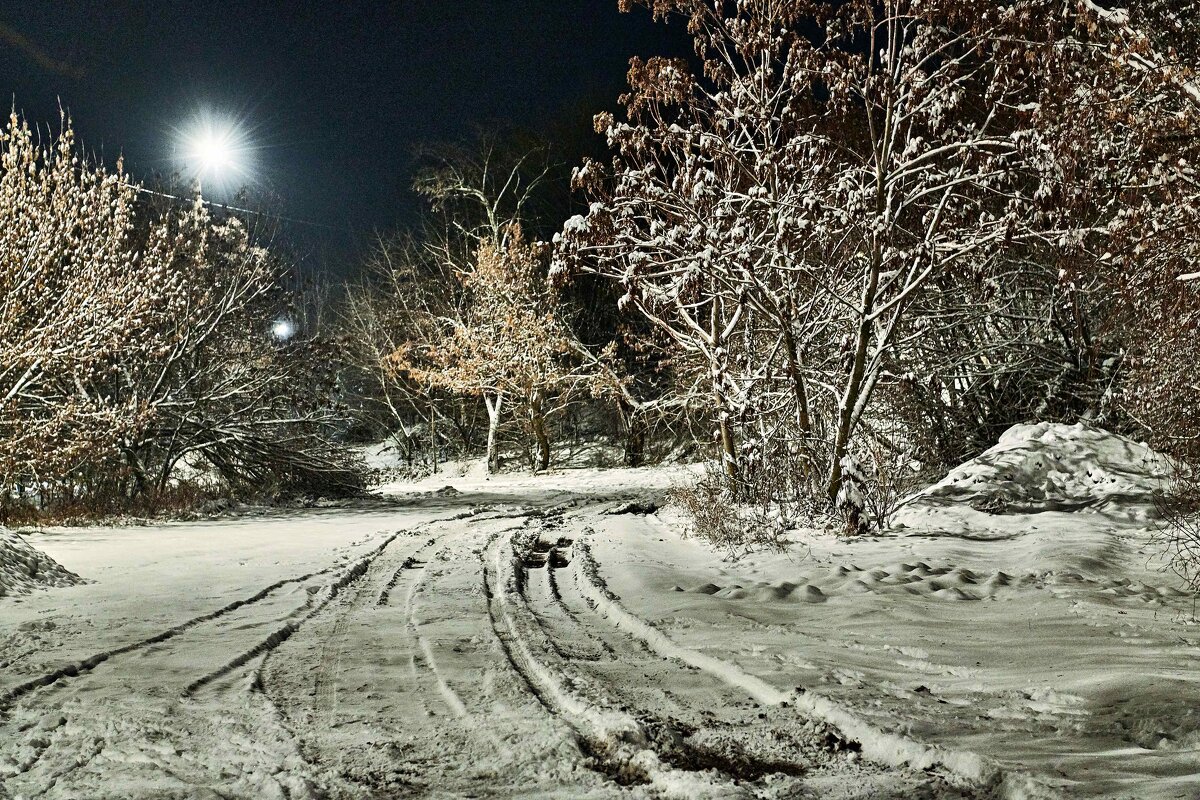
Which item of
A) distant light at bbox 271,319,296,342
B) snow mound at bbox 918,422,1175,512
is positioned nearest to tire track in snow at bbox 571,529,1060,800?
snow mound at bbox 918,422,1175,512

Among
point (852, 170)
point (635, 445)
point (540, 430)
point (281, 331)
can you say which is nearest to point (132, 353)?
point (281, 331)

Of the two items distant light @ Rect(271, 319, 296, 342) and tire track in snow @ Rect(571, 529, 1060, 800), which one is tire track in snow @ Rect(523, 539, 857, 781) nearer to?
tire track in snow @ Rect(571, 529, 1060, 800)

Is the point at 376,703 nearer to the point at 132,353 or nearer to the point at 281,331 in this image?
the point at 132,353

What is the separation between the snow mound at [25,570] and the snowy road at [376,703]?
0.91 feet

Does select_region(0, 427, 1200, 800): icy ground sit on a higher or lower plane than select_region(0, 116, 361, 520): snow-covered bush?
lower

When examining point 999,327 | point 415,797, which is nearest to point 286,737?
point 415,797

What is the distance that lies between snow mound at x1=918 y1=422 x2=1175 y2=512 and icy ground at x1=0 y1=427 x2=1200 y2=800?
1.26 meters

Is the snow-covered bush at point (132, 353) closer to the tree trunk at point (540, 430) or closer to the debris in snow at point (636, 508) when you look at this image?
the debris in snow at point (636, 508)

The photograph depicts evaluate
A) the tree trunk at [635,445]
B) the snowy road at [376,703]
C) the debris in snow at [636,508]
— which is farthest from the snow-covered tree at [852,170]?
the tree trunk at [635,445]

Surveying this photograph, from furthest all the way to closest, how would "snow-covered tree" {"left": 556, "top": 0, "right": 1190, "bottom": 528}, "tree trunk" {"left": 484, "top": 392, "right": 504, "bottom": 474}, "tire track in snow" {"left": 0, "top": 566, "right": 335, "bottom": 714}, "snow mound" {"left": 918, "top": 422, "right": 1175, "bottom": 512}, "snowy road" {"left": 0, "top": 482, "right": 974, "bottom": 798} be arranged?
"tree trunk" {"left": 484, "top": 392, "right": 504, "bottom": 474}
"snow mound" {"left": 918, "top": 422, "right": 1175, "bottom": 512}
"snow-covered tree" {"left": 556, "top": 0, "right": 1190, "bottom": 528}
"tire track in snow" {"left": 0, "top": 566, "right": 335, "bottom": 714}
"snowy road" {"left": 0, "top": 482, "right": 974, "bottom": 798}

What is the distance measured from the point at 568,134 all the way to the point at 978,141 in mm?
23177

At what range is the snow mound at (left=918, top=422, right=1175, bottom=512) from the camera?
984 cm

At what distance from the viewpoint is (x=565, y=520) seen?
12523mm

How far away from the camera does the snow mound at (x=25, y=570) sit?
21.8 ft
